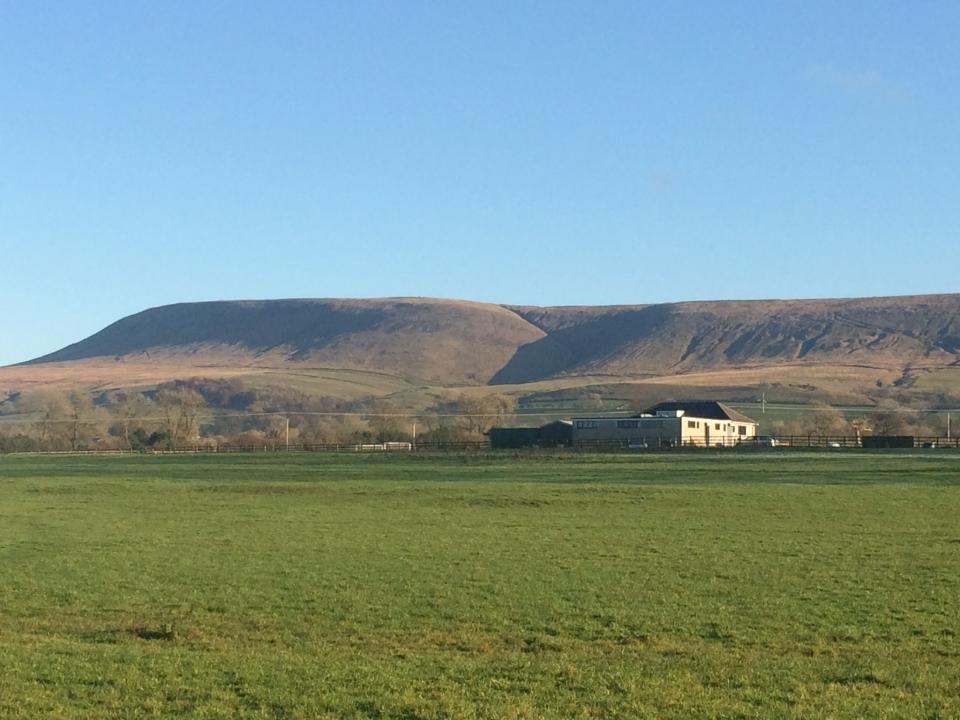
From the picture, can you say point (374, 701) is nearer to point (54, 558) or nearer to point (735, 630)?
point (735, 630)

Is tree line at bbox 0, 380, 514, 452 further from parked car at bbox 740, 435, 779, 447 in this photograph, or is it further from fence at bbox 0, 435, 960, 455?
parked car at bbox 740, 435, 779, 447

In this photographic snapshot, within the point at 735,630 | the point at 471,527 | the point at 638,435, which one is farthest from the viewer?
the point at 638,435

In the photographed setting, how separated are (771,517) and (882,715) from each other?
79.2 feet

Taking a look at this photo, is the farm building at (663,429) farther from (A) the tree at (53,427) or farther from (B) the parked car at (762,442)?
(A) the tree at (53,427)

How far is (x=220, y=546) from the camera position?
89.0ft

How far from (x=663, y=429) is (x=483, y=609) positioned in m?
106

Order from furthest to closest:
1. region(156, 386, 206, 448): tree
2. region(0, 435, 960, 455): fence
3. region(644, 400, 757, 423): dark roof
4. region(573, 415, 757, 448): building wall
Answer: region(644, 400, 757, 423): dark roof → region(156, 386, 206, 448): tree → region(573, 415, 757, 448): building wall → region(0, 435, 960, 455): fence

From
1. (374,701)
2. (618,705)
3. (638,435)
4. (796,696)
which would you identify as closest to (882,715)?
A: (796,696)

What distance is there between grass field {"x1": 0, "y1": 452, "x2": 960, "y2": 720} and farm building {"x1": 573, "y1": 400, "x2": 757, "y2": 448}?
74.1 meters

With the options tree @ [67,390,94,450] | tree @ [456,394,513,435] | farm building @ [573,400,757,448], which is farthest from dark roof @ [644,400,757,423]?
tree @ [67,390,94,450]

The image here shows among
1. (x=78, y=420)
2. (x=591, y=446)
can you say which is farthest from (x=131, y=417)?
(x=591, y=446)

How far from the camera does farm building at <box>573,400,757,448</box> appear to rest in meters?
116

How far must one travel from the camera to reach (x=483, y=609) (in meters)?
18.1

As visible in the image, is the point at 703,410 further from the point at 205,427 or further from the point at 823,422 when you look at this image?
the point at 205,427
